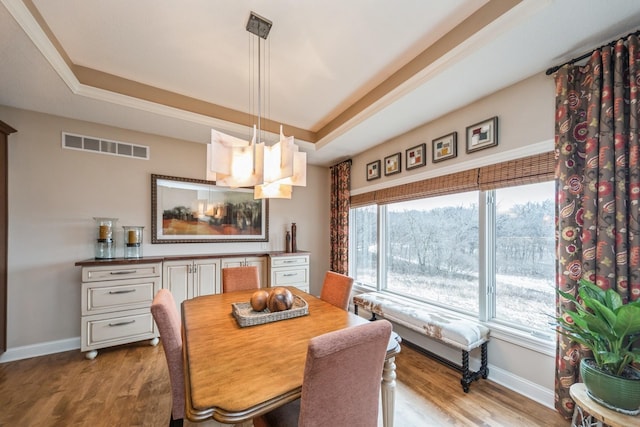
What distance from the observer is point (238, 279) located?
2.69 m

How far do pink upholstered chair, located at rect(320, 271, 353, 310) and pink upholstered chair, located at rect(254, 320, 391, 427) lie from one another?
1.06m

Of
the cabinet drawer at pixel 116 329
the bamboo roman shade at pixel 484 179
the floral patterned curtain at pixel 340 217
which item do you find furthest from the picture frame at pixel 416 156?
the cabinet drawer at pixel 116 329

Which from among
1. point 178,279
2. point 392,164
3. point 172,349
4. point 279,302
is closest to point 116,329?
point 178,279

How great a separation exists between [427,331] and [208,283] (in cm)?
260

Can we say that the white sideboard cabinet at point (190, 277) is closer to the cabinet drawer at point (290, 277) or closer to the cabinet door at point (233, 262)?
the cabinet door at point (233, 262)

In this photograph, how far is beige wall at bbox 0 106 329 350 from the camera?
2676 millimetres

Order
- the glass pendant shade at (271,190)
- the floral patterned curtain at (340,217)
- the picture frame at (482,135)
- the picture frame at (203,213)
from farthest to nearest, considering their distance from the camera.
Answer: the floral patterned curtain at (340,217) < the picture frame at (203,213) < the picture frame at (482,135) < the glass pendant shade at (271,190)

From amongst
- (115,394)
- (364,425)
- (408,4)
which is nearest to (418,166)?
(408,4)

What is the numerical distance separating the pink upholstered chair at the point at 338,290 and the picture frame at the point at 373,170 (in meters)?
1.85

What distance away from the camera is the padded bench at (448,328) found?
2184 millimetres

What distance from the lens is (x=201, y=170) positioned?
3.67 m

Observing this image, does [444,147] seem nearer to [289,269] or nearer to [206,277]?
[289,269]

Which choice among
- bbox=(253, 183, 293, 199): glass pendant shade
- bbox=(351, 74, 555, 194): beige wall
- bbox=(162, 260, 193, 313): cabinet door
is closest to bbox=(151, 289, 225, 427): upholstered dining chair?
bbox=(253, 183, 293, 199): glass pendant shade

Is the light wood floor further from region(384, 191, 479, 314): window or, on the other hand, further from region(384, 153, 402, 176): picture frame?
region(384, 153, 402, 176): picture frame
